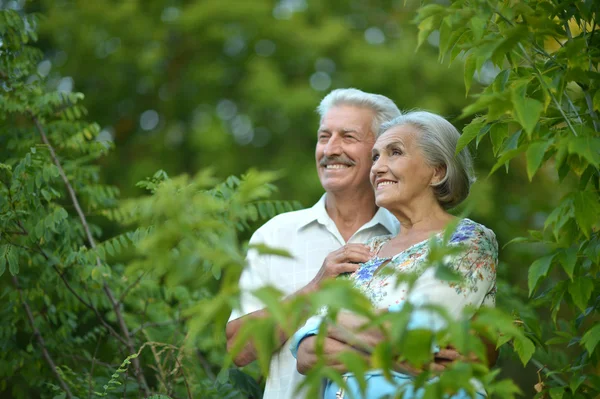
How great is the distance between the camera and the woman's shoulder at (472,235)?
2.93m

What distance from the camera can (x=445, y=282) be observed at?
2748mm

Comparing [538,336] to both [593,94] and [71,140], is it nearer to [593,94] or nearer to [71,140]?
[593,94]

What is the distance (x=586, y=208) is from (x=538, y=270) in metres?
0.27

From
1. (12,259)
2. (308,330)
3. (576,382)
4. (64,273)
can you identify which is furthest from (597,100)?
(64,273)

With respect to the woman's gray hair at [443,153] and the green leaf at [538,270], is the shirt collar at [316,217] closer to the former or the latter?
the woman's gray hair at [443,153]

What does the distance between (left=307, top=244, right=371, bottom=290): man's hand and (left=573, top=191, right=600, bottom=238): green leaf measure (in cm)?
90

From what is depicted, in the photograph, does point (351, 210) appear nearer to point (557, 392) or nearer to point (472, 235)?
point (472, 235)

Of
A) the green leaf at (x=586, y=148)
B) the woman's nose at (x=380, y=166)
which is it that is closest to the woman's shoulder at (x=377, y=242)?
the woman's nose at (x=380, y=166)

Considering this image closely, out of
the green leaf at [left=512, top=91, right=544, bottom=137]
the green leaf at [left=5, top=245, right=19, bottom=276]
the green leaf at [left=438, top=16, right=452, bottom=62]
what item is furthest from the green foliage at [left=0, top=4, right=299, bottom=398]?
the green leaf at [left=512, top=91, right=544, bottom=137]

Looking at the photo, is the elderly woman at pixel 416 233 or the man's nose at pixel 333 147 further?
the man's nose at pixel 333 147

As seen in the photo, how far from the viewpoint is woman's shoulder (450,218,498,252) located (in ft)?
9.61

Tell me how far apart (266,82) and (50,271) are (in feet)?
23.6

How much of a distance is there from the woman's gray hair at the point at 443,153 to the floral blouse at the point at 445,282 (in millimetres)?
226

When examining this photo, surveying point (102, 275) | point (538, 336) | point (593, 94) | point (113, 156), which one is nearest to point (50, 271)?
point (102, 275)
